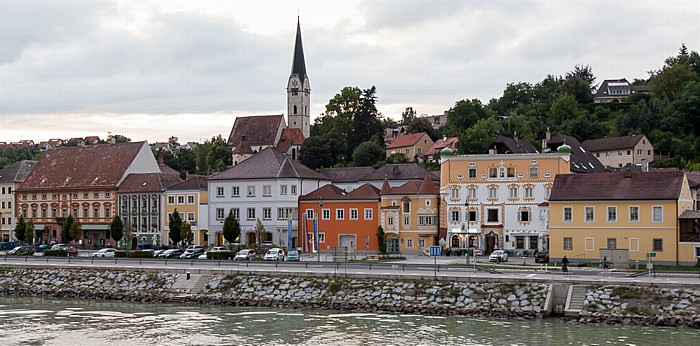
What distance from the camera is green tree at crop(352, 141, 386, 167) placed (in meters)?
114

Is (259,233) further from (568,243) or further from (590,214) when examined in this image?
(590,214)

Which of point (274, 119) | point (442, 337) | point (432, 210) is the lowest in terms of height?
point (442, 337)

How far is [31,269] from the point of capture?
2315 inches

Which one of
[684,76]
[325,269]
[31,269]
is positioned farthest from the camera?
[684,76]

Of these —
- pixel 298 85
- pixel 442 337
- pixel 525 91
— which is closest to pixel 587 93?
pixel 525 91

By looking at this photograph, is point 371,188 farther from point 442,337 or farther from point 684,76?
point 684,76

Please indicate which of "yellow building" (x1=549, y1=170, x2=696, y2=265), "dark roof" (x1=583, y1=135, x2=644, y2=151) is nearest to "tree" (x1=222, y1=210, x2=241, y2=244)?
"yellow building" (x1=549, y1=170, x2=696, y2=265)

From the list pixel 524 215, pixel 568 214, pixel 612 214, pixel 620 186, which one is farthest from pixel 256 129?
pixel 612 214

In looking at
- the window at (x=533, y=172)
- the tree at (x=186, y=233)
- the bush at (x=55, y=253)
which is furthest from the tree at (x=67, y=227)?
the window at (x=533, y=172)

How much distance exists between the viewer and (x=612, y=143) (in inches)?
4427

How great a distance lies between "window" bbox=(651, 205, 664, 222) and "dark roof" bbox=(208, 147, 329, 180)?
34.0 meters

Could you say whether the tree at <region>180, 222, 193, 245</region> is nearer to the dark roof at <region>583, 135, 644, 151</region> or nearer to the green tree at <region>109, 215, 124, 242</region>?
the green tree at <region>109, 215, 124, 242</region>

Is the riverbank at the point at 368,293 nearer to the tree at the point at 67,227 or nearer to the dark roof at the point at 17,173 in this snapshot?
the tree at the point at 67,227

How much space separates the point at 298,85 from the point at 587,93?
46.5m
